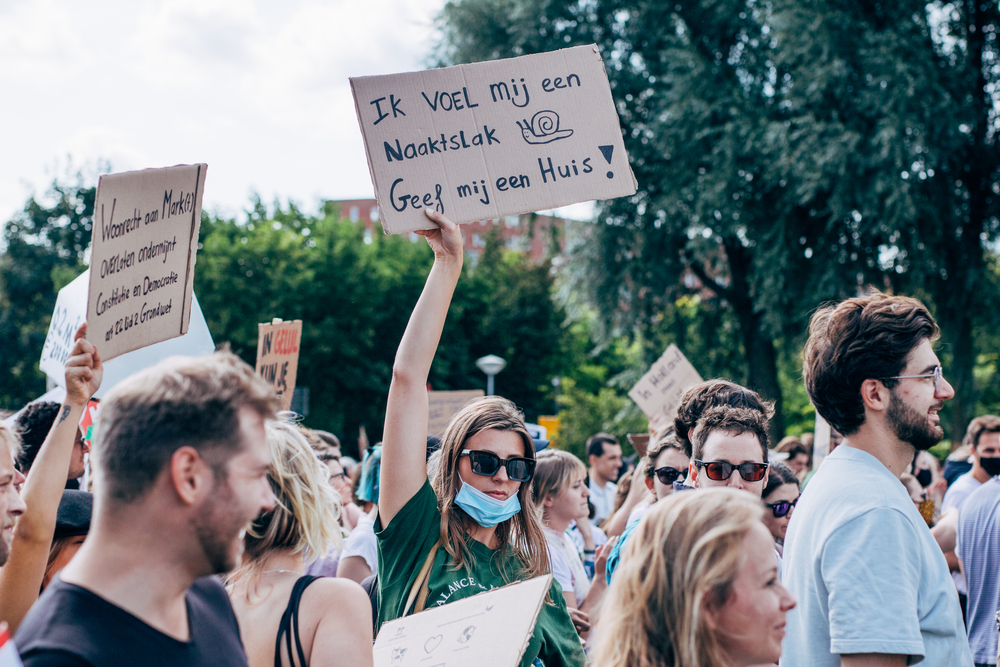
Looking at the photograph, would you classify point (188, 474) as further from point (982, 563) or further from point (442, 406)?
point (442, 406)

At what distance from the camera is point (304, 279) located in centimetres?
2797

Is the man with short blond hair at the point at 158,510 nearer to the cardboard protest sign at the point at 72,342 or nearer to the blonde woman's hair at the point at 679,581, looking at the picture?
the blonde woman's hair at the point at 679,581

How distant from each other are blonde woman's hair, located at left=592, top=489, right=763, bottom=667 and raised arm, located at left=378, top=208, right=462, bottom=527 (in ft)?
3.31

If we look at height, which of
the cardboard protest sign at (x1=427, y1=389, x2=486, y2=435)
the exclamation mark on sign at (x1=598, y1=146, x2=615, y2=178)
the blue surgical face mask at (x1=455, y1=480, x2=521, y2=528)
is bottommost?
the blue surgical face mask at (x1=455, y1=480, x2=521, y2=528)

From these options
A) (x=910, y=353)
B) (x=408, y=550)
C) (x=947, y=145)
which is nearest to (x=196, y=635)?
(x=408, y=550)

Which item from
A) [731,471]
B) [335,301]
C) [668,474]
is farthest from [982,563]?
[335,301]

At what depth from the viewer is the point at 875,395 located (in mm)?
2379

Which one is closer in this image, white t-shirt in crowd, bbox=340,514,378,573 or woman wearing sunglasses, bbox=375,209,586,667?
woman wearing sunglasses, bbox=375,209,586,667

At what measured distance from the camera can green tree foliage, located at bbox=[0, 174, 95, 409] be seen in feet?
105

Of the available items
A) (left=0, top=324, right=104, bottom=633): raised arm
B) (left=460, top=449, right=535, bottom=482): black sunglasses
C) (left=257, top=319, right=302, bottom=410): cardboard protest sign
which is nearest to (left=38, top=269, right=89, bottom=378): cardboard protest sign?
(left=257, top=319, right=302, bottom=410): cardboard protest sign

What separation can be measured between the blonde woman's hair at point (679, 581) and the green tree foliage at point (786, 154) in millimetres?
14905

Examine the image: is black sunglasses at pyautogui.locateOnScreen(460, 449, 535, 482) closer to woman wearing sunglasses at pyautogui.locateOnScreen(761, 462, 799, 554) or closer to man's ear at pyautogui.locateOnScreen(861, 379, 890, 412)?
man's ear at pyautogui.locateOnScreen(861, 379, 890, 412)

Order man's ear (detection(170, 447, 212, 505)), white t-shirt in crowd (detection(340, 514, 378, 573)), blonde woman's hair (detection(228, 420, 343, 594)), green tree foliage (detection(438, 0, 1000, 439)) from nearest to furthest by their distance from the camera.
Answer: man's ear (detection(170, 447, 212, 505)) < blonde woman's hair (detection(228, 420, 343, 594)) < white t-shirt in crowd (detection(340, 514, 378, 573)) < green tree foliage (detection(438, 0, 1000, 439))

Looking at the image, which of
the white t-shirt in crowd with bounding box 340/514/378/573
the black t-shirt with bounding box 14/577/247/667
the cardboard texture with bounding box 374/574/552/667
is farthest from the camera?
the white t-shirt in crowd with bounding box 340/514/378/573
